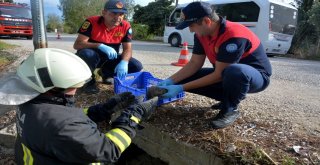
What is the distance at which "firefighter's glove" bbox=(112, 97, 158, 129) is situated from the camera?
2000 millimetres

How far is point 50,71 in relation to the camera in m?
1.71

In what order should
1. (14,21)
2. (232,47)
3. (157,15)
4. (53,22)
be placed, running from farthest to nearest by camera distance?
(53,22) < (157,15) < (14,21) < (232,47)

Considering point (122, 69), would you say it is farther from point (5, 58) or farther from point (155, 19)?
point (155, 19)

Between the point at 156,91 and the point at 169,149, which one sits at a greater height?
the point at 156,91

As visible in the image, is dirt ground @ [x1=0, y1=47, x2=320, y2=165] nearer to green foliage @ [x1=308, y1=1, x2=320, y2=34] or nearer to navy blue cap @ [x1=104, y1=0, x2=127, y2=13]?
navy blue cap @ [x1=104, y1=0, x2=127, y2=13]

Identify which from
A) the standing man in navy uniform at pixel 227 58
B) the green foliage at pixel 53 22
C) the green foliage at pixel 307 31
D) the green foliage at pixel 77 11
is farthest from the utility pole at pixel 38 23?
the green foliage at pixel 53 22

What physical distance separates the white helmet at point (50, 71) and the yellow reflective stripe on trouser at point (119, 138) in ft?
1.26

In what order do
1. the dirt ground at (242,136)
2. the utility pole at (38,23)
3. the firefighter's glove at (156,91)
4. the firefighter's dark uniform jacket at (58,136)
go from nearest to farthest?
the firefighter's dark uniform jacket at (58,136) → the dirt ground at (242,136) → the firefighter's glove at (156,91) → the utility pole at (38,23)

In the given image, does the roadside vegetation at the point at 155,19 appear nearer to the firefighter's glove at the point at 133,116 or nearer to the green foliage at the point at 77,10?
the green foliage at the point at 77,10

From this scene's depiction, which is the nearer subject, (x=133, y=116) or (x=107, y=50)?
(x=133, y=116)

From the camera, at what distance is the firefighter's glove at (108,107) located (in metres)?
2.40

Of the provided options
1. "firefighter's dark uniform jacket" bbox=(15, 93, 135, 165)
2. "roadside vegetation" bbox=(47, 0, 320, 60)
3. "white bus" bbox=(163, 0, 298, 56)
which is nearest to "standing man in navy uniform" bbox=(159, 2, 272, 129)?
"firefighter's dark uniform jacket" bbox=(15, 93, 135, 165)

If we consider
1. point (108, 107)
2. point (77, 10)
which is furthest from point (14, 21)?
point (77, 10)

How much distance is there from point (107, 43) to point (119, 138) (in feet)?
7.55
